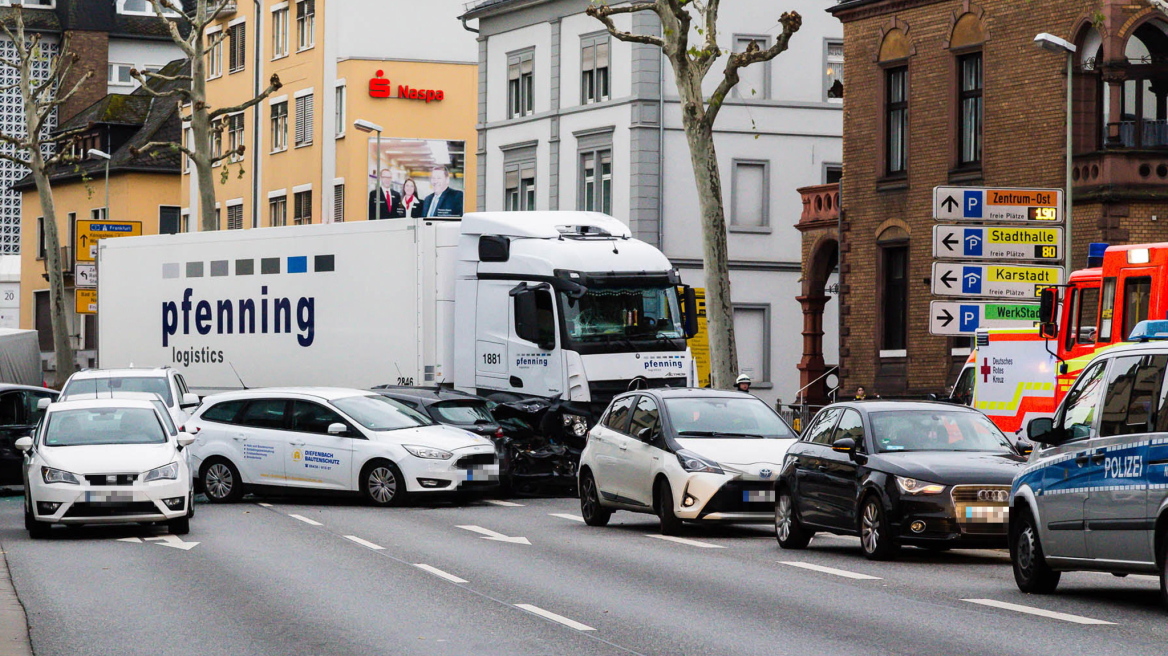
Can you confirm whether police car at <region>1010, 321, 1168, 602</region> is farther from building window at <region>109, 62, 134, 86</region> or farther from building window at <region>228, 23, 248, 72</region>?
building window at <region>109, 62, 134, 86</region>

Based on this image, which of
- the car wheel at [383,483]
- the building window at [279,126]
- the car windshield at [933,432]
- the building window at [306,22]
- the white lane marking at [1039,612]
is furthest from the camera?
the building window at [279,126]

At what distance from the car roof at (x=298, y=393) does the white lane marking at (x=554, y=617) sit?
1261 cm

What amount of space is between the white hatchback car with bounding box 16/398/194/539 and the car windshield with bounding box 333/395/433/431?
4.52 metres

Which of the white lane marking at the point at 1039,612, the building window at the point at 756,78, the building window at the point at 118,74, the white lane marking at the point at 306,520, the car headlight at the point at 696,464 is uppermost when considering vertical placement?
the building window at the point at 118,74

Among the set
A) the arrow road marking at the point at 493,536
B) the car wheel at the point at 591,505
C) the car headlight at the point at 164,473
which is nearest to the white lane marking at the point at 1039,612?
the arrow road marking at the point at 493,536

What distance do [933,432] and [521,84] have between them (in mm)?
38455

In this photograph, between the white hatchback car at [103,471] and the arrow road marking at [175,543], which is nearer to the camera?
the arrow road marking at [175,543]

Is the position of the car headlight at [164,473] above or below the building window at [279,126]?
below

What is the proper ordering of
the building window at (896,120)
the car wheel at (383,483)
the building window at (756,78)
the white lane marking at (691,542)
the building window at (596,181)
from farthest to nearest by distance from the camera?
the building window at (596,181) < the building window at (756,78) < the building window at (896,120) < the car wheel at (383,483) < the white lane marking at (691,542)

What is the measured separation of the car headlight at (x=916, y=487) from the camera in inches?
633

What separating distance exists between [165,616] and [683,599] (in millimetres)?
3633

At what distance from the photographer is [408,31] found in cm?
6425

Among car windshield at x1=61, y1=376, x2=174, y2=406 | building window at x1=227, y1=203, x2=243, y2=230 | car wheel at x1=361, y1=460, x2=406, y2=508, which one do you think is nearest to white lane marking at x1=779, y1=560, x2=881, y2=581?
car wheel at x1=361, y1=460, x2=406, y2=508

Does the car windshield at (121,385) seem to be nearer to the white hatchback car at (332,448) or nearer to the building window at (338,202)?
the white hatchback car at (332,448)
